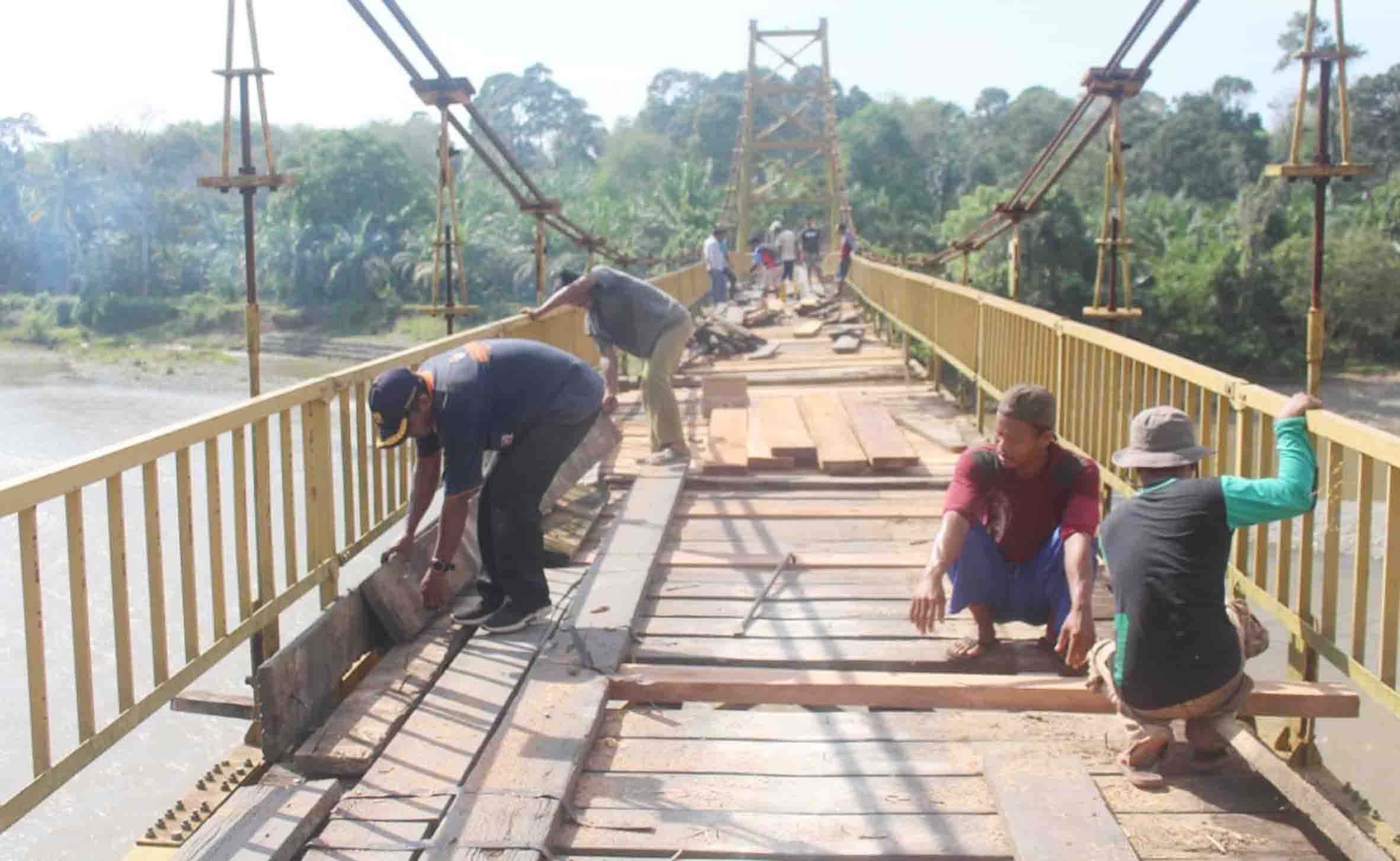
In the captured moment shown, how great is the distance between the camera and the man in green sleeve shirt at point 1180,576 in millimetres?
3471

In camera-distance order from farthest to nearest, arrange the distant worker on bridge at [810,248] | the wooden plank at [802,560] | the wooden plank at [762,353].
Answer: the distant worker on bridge at [810,248] < the wooden plank at [762,353] < the wooden plank at [802,560]

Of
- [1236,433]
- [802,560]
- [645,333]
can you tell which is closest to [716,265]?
[645,333]

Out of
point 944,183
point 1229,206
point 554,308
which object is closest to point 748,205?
point 1229,206

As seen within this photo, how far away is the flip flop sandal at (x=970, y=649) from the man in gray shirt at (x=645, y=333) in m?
3.26

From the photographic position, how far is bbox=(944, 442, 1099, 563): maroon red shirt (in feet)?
14.1

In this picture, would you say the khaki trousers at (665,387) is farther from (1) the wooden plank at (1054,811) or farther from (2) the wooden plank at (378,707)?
(1) the wooden plank at (1054,811)

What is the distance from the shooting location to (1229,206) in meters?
50.9

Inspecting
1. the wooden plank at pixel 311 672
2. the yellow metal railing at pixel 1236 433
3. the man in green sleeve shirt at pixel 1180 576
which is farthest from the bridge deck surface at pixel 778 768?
the yellow metal railing at pixel 1236 433

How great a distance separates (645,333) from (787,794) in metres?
4.65

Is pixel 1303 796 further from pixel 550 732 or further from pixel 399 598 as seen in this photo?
pixel 399 598

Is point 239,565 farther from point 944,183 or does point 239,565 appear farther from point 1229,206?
point 944,183

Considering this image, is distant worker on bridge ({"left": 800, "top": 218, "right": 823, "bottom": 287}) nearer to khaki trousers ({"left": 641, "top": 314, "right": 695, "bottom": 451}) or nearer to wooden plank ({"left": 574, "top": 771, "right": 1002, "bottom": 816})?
khaki trousers ({"left": 641, "top": 314, "right": 695, "bottom": 451})

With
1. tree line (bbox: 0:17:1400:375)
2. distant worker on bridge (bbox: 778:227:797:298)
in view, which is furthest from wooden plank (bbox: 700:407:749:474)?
tree line (bbox: 0:17:1400:375)

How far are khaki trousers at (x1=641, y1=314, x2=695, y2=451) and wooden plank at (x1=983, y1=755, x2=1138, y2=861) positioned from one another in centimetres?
464
